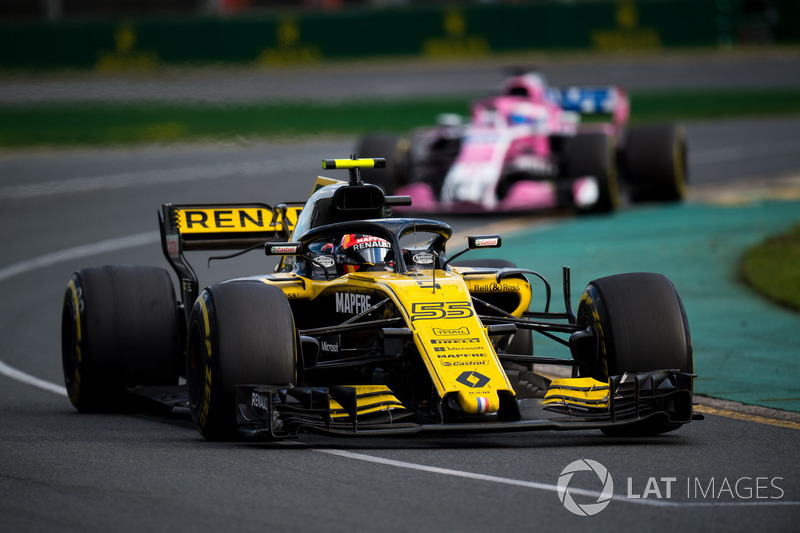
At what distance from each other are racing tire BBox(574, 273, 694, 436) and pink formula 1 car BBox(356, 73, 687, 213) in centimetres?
1148

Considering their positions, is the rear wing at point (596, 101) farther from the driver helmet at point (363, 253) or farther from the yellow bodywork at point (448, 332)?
the yellow bodywork at point (448, 332)

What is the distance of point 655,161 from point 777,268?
22.2 feet

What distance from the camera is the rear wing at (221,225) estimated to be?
11422 millimetres

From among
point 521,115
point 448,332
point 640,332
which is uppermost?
point 521,115

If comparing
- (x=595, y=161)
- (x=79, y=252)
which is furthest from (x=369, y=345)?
(x=595, y=161)

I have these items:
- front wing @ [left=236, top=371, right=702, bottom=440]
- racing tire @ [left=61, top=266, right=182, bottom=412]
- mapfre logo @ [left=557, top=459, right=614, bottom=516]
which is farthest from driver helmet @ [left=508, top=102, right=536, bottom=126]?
mapfre logo @ [left=557, top=459, right=614, bottom=516]

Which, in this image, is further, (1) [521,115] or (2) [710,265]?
(1) [521,115]

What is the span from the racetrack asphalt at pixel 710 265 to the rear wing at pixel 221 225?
8.46 feet

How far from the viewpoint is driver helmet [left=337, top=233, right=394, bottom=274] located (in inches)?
376

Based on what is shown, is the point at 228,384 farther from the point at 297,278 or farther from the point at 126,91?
the point at 126,91

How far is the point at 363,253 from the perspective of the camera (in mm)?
9625

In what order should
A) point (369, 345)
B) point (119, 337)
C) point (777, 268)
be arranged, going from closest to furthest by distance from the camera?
point (369, 345) < point (119, 337) < point (777, 268)

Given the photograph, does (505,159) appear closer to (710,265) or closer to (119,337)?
(710,265)

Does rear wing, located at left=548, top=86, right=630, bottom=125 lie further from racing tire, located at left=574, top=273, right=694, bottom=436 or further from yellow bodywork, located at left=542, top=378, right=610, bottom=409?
yellow bodywork, located at left=542, top=378, right=610, bottom=409
